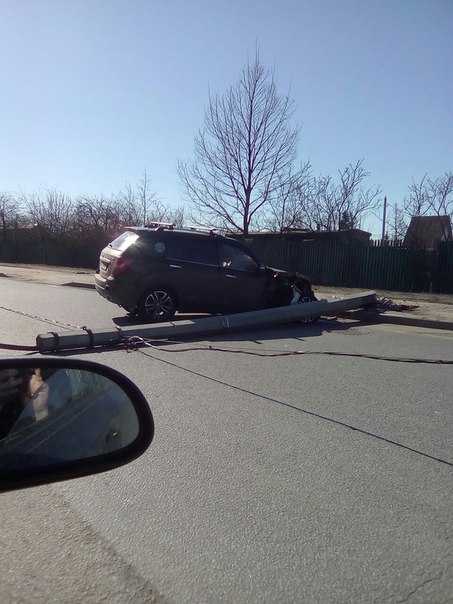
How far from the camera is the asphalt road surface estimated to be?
2.69m

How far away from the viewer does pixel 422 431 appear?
498cm

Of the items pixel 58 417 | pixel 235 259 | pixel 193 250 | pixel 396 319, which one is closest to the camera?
pixel 58 417

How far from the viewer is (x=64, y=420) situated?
2.38 m

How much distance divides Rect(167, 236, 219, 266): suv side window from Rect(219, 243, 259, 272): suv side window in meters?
0.17

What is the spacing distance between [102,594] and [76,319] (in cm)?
956

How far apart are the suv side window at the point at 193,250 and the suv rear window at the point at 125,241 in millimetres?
691

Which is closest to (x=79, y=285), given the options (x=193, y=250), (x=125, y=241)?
(x=125, y=241)

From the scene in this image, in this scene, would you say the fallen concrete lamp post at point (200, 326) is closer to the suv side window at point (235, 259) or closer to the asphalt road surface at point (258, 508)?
the suv side window at point (235, 259)

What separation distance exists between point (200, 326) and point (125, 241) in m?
2.46

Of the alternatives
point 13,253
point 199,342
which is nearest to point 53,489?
point 199,342

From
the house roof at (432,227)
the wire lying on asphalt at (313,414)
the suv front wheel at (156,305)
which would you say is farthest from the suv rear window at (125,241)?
the house roof at (432,227)

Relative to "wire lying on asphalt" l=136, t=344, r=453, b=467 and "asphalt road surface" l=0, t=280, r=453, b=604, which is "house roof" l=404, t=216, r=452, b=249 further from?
"asphalt road surface" l=0, t=280, r=453, b=604

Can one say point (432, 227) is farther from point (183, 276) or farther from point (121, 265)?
point (121, 265)

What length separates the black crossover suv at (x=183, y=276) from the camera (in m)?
10.4
